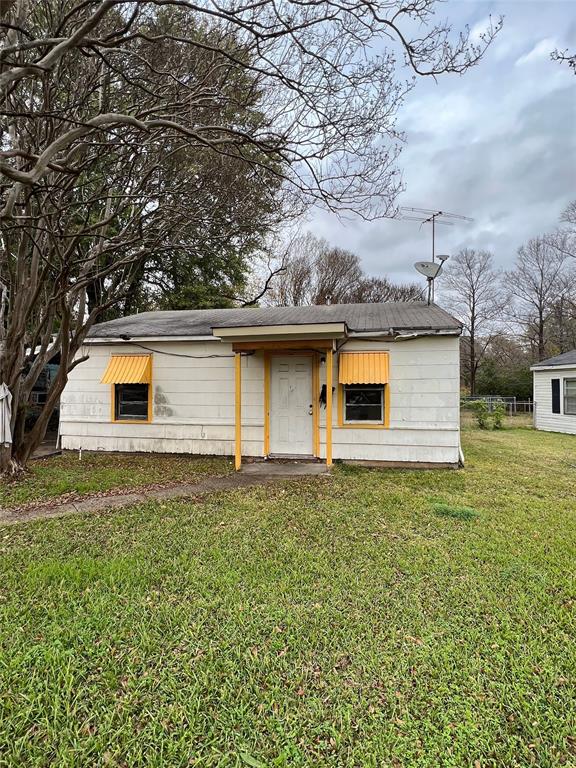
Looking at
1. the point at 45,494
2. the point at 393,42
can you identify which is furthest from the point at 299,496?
the point at 393,42

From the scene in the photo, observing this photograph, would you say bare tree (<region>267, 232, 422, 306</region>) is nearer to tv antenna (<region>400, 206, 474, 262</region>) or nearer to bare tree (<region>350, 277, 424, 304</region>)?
bare tree (<region>350, 277, 424, 304</region>)

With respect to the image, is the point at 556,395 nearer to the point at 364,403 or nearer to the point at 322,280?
the point at 364,403

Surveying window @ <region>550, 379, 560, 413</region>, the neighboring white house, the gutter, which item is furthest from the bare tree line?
the gutter

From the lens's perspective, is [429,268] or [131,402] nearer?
[131,402]

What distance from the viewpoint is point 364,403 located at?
8297 millimetres

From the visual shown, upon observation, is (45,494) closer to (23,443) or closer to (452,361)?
(23,443)

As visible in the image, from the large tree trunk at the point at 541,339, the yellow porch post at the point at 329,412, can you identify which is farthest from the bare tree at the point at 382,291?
the yellow porch post at the point at 329,412

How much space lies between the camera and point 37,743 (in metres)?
1.83

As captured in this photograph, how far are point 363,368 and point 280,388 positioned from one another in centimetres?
187

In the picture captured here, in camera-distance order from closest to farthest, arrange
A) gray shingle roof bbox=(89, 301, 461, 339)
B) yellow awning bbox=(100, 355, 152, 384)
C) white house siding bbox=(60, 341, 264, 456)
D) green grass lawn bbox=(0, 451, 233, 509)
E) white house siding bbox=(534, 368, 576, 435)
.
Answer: green grass lawn bbox=(0, 451, 233, 509) < gray shingle roof bbox=(89, 301, 461, 339) < white house siding bbox=(60, 341, 264, 456) < yellow awning bbox=(100, 355, 152, 384) < white house siding bbox=(534, 368, 576, 435)

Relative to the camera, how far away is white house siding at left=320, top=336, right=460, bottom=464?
308 inches

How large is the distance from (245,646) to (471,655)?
1.45m

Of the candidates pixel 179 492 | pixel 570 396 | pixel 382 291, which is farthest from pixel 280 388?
pixel 382 291

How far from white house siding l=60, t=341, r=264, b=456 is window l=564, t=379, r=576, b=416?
41.4ft
